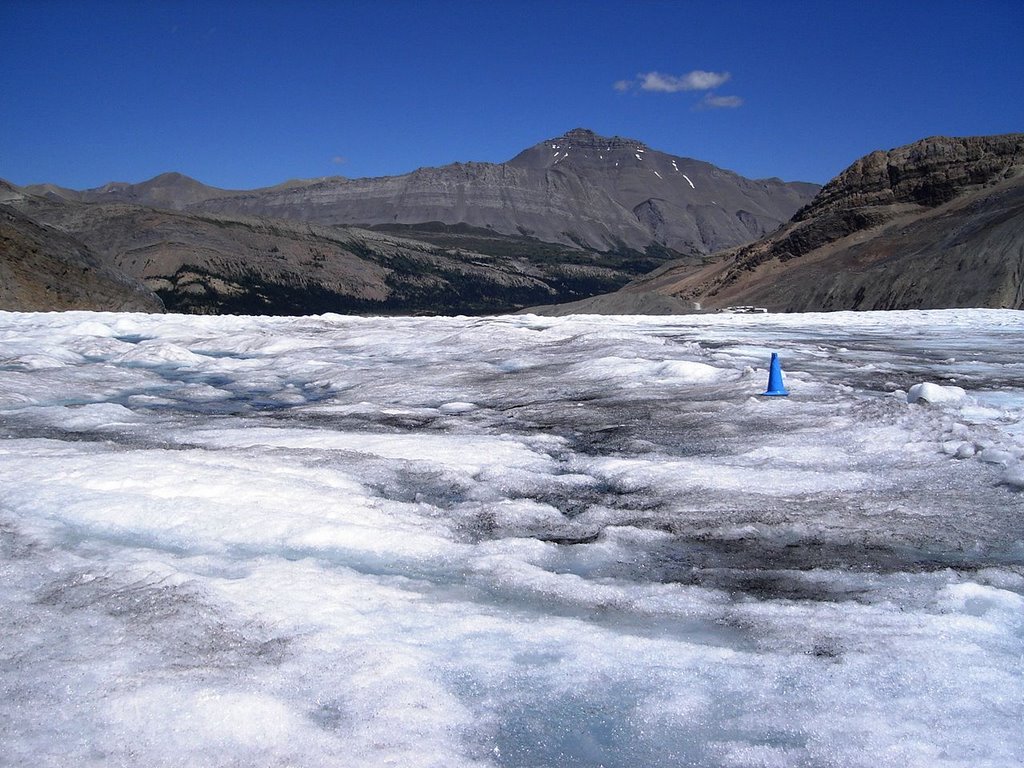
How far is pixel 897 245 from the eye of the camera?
124 ft

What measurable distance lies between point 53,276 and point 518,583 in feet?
74.3

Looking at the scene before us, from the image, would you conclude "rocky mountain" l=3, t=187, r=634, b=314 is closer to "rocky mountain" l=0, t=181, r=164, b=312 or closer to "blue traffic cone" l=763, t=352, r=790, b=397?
"rocky mountain" l=0, t=181, r=164, b=312

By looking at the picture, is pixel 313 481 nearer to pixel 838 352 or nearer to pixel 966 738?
pixel 966 738

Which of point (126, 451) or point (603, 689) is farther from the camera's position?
point (126, 451)

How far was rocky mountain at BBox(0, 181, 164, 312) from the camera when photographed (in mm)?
20828

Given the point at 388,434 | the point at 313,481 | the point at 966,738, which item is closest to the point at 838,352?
the point at 388,434

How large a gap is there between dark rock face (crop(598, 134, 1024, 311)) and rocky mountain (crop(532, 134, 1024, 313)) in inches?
2.2

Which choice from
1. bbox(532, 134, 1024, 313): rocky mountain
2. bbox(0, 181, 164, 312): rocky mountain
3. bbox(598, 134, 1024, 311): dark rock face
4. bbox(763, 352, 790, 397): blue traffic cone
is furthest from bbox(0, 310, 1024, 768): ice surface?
bbox(598, 134, 1024, 311): dark rock face

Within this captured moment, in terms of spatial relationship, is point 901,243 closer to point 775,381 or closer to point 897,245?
point 897,245

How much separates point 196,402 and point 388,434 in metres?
2.68

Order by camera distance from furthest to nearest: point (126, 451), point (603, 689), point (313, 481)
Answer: point (126, 451) → point (313, 481) → point (603, 689)

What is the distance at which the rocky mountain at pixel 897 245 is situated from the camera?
2890 centimetres

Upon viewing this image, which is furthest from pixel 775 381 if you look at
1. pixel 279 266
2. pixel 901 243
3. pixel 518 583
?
pixel 279 266

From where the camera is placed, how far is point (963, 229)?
3406 cm
